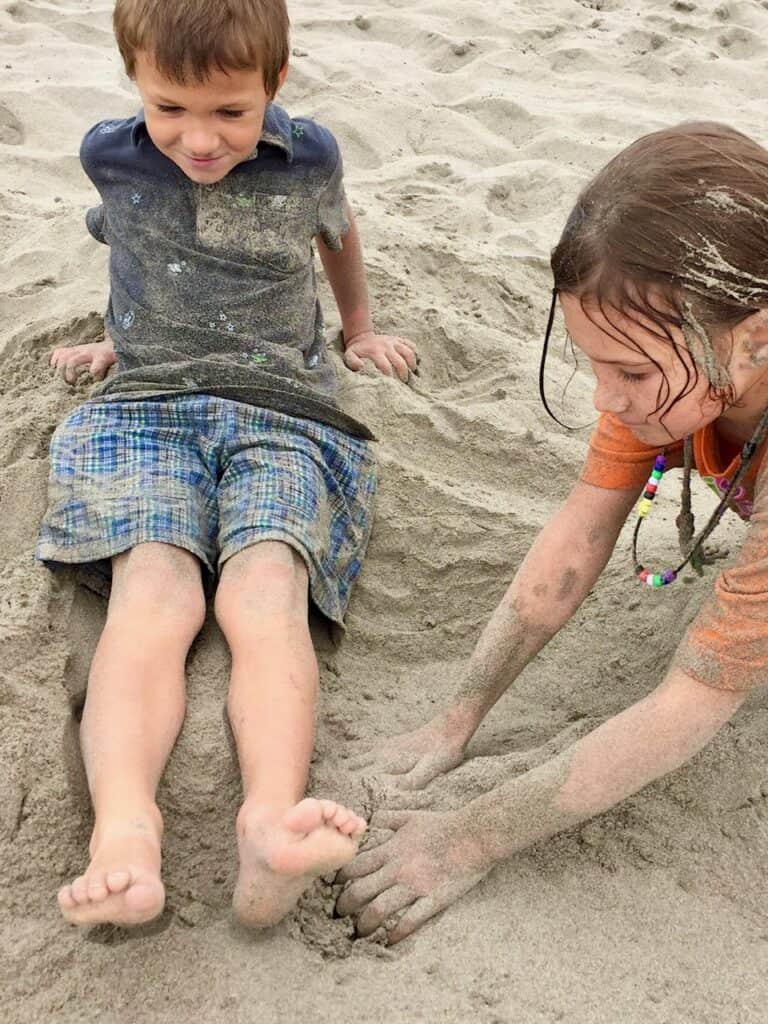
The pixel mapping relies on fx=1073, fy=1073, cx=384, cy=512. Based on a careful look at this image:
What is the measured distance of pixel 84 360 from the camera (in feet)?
8.11

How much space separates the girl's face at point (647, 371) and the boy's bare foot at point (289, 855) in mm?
669

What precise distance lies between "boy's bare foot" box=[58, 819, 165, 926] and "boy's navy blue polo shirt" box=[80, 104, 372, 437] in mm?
1021

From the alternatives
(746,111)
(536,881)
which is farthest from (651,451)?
(746,111)

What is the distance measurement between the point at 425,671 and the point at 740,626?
2.50 feet

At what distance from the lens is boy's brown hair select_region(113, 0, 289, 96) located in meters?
1.91

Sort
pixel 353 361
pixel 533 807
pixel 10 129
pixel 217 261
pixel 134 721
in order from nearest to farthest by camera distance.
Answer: pixel 533 807 < pixel 134 721 < pixel 217 261 < pixel 353 361 < pixel 10 129

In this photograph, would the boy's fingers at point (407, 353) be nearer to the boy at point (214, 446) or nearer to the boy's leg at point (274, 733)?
the boy at point (214, 446)

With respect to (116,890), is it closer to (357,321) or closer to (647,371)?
(647,371)

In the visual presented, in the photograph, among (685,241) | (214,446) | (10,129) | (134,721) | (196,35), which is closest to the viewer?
(685,241)

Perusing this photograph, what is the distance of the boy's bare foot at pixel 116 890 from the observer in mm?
1343

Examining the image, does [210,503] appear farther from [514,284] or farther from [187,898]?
[514,284]

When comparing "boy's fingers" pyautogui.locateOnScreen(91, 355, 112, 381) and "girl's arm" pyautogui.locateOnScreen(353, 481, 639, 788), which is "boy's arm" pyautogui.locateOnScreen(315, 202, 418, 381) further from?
"girl's arm" pyautogui.locateOnScreen(353, 481, 639, 788)

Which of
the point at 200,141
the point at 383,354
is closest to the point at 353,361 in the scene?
the point at 383,354

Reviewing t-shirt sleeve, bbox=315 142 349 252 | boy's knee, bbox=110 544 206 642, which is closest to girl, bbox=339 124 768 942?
boy's knee, bbox=110 544 206 642
